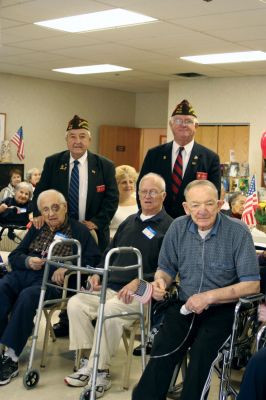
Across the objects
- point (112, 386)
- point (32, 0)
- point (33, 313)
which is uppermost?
point (32, 0)

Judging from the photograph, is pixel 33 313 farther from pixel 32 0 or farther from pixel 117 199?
pixel 32 0

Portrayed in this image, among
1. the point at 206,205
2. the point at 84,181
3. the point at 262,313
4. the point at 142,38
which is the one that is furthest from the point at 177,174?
the point at 142,38

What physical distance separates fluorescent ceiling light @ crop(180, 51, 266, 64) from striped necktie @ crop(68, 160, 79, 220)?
346cm

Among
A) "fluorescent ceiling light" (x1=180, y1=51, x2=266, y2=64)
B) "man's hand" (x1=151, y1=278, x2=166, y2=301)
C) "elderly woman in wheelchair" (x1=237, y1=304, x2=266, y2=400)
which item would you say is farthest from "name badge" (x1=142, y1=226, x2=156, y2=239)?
"fluorescent ceiling light" (x1=180, y1=51, x2=266, y2=64)

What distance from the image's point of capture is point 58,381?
379cm

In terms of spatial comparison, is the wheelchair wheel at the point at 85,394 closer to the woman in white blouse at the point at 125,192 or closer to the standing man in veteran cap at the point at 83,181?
the standing man in veteran cap at the point at 83,181

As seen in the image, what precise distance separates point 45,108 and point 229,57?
4.37 meters

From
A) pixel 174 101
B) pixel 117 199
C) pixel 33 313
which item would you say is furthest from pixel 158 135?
pixel 33 313

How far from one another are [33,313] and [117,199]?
126cm

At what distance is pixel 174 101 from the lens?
33.4 ft

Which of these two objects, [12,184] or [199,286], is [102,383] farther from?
[12,184]

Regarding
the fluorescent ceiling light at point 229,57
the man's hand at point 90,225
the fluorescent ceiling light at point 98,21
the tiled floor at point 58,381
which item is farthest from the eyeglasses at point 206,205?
the fluorescent ceiling light at point 229,57

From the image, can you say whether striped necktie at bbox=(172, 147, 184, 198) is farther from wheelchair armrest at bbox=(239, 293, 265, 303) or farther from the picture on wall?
the picture on wall

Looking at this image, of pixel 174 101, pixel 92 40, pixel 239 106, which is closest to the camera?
pixel 92 40
